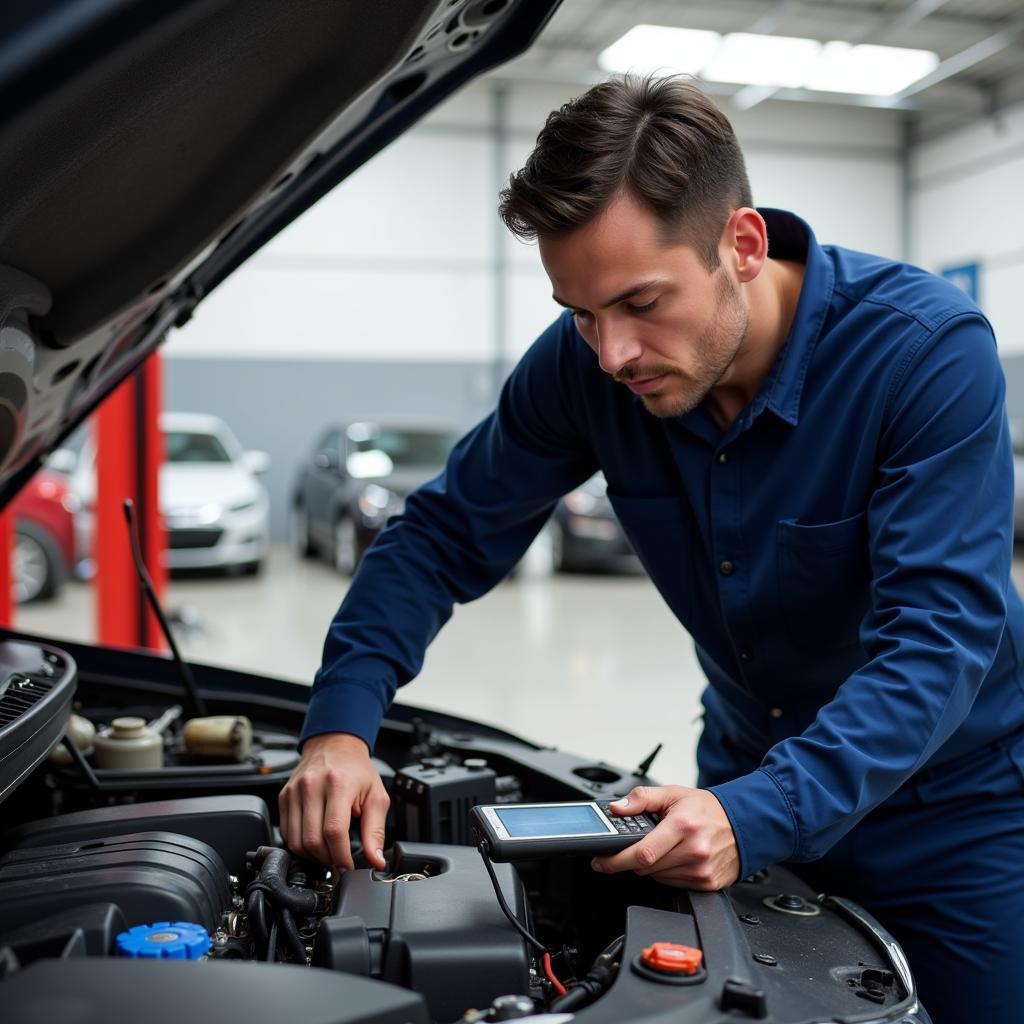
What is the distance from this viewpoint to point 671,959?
2.78 ft

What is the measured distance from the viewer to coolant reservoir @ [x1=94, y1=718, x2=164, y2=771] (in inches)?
54.8

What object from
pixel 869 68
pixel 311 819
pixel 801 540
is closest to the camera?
pixel 311 819

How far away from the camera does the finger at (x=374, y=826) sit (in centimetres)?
111

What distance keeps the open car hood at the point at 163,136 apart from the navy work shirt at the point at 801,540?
0.38 meters

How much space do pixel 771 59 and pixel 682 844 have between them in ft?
31.1

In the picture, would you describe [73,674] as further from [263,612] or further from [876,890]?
[263,612]

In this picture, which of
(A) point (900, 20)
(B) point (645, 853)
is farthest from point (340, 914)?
(A) point (900, 20)

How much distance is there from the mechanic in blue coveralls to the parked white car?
231 inches

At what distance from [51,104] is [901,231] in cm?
1239

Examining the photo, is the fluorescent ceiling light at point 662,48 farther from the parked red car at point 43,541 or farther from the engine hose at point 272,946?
the engine hose at point 272,946

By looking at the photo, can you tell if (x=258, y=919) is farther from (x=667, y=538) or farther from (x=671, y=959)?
(x=667, y=538)

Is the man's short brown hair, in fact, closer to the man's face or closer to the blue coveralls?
the man's face

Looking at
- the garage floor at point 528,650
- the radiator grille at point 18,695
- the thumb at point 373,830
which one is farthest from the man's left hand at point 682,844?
the garage floor at point 528,650

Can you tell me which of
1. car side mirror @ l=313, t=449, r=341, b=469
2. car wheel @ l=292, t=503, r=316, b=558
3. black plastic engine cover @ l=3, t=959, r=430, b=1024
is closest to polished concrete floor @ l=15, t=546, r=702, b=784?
car side mirror @ l=313, t=449, r=341, b=469
